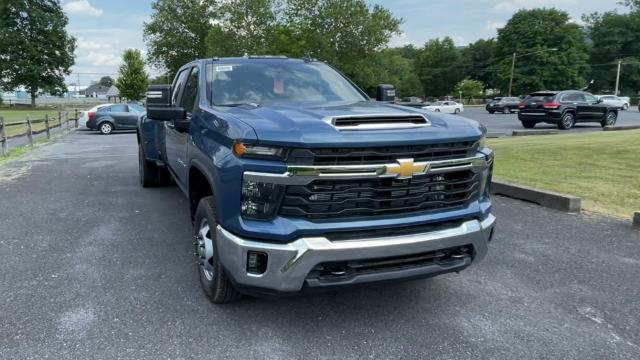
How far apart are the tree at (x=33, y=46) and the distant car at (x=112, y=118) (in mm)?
43248

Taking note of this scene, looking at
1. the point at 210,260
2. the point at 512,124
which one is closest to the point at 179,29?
the point at 512,124

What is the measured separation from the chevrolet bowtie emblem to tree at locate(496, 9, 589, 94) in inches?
3116

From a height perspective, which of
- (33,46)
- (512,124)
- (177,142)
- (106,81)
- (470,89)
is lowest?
(512,124)

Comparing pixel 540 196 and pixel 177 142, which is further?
pixel 540 196

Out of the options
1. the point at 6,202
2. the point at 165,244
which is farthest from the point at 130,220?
the point at 6,202

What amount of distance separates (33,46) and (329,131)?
220 feet

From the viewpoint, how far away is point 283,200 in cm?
303

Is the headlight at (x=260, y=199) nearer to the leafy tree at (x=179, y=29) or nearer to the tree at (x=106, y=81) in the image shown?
the leafy tree at (x=179, y=29)

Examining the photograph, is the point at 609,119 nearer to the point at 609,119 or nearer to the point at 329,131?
the point at 609,119

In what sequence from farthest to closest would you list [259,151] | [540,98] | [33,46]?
[33,46] → [540,98] → [259,151]

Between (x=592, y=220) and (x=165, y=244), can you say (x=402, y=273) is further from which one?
(x=592, y=220)

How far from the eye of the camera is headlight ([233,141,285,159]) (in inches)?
119

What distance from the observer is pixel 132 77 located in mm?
69312

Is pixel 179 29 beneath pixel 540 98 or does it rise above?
above
